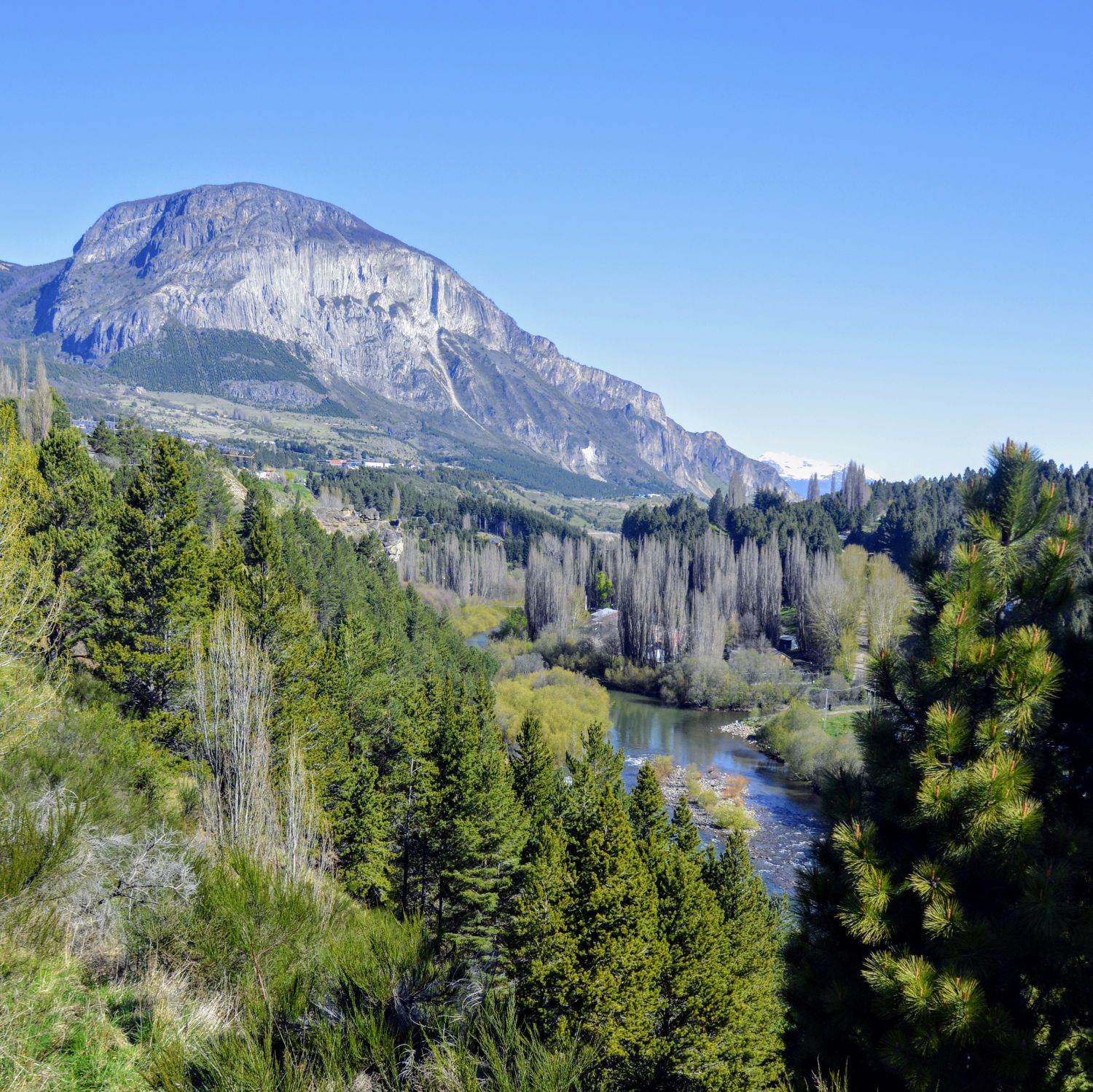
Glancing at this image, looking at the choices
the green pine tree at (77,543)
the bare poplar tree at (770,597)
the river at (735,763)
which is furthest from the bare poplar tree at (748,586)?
the green pine tree at (77,543)

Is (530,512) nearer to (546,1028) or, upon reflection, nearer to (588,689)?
(588,689)

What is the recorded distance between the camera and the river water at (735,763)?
124ft

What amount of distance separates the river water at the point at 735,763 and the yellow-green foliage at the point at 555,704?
3.78 meters

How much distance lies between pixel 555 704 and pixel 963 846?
46914mm

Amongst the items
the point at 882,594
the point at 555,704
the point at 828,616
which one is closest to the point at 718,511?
the point at 828,616

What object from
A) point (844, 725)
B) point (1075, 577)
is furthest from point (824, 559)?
point (1075, 577)

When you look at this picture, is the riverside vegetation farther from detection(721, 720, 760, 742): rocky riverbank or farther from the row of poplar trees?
detection(721, 720, 760, 742): rocky riverbank

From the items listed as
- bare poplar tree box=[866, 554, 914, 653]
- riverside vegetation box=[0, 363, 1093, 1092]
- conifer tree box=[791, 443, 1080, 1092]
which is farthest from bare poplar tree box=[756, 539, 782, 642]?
conifer tree box=[791, 443, 1080, 1092]

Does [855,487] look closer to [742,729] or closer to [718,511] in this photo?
[718,511]

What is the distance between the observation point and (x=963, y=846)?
21.5ft

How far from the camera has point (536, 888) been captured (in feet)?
52.5

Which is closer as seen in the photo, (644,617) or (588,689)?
(588,689)

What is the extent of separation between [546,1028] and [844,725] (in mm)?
50541

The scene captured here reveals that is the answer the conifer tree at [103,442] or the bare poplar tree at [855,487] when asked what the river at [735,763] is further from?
the bare poplar tree at [855,487]
